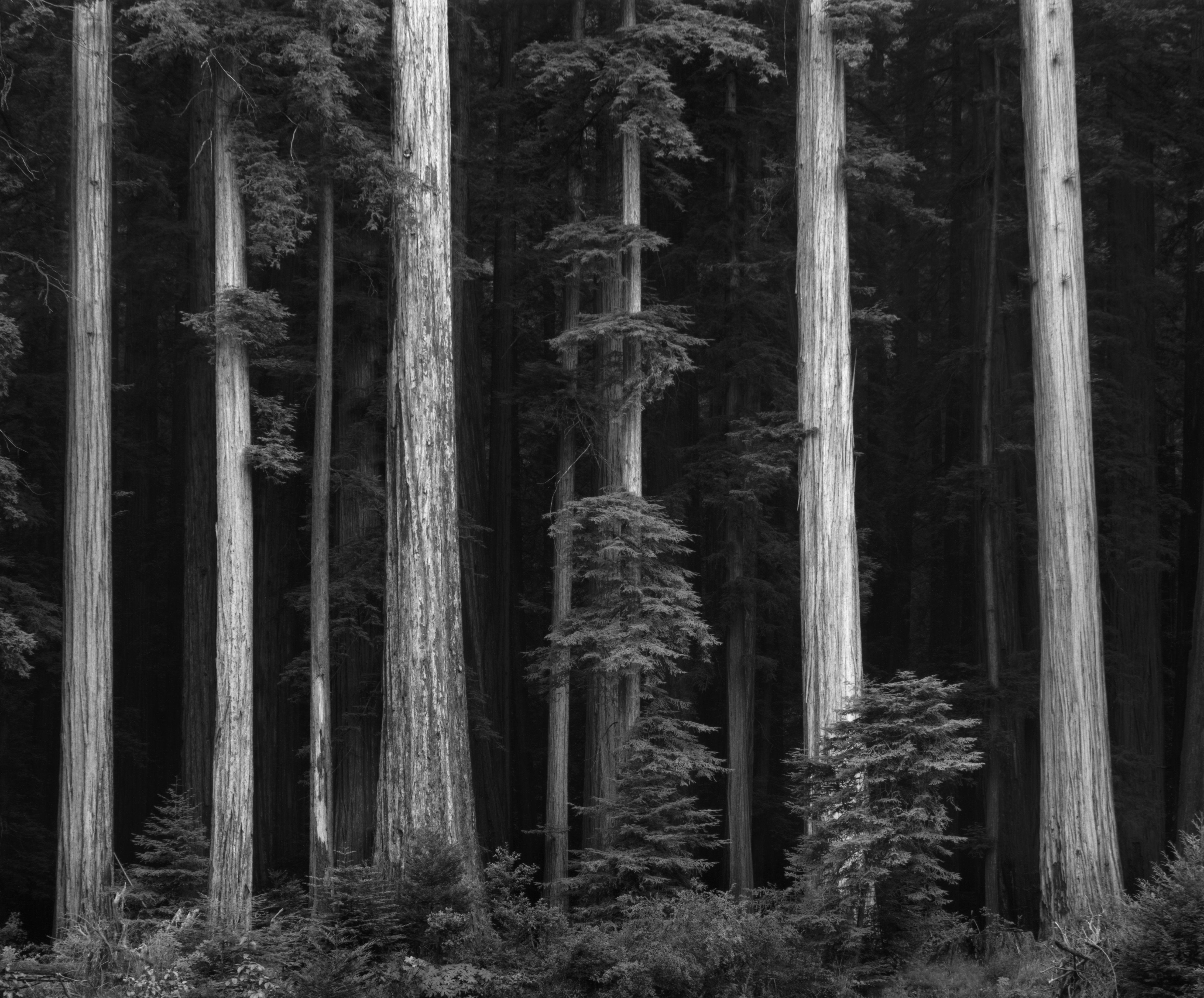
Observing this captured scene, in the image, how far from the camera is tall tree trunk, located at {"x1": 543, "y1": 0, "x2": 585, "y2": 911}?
1720 centimetres

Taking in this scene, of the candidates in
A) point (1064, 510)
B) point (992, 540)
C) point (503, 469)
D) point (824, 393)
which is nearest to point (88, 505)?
point (824, 393)

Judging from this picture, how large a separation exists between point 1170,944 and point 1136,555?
1347cm

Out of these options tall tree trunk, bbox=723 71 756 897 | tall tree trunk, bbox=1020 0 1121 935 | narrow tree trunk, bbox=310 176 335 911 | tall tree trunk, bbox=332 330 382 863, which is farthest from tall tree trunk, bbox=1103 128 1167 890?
narrow tree trunk, bbox=310 176 335 911

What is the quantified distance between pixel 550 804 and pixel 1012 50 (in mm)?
13918

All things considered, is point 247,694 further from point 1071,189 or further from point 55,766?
point 55,766

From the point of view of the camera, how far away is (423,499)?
13.6 meters

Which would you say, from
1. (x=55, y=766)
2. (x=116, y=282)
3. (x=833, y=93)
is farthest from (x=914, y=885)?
(x=55, y=766)

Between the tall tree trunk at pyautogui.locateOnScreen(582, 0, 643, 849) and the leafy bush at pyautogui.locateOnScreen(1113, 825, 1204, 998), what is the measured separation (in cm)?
724

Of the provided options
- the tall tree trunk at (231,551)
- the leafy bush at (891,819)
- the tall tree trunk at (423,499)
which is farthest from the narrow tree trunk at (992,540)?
the tall tree trunk at (231,551)

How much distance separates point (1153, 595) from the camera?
71.5 ft

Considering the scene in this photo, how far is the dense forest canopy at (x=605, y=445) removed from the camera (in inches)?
542

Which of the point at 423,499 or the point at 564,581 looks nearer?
the point at 423,499

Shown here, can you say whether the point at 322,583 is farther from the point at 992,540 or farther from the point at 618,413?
the point at 992,540

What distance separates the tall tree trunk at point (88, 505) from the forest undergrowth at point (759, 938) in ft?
6.81
